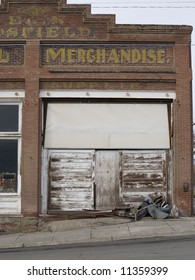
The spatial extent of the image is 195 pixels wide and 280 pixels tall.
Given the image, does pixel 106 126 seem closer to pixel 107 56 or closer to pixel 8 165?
pixel 107 56

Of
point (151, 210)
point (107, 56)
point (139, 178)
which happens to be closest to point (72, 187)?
point (139, 178)

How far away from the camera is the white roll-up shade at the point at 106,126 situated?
1686 cm

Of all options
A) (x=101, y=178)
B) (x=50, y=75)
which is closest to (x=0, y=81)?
(x=50, y=75)

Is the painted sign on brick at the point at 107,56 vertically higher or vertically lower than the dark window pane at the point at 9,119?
higher

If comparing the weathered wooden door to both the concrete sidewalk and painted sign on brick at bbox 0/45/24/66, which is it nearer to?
the concrete sidewalk

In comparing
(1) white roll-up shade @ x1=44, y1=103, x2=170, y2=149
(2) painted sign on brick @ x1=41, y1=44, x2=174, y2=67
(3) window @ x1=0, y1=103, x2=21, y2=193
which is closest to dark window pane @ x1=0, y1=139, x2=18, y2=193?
(3) window @ x1=0, y1=103, x2=21, y2=193

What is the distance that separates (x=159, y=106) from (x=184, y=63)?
1.79 m

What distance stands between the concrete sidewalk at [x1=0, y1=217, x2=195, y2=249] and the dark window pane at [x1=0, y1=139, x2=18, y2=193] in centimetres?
212

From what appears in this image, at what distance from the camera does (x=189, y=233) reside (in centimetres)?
1348

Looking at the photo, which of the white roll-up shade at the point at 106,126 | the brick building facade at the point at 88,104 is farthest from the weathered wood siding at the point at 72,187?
the white roll-up shade at the point at 106,126

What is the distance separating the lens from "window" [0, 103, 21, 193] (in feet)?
55.1

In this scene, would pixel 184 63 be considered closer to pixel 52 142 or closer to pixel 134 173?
pixel 134 173

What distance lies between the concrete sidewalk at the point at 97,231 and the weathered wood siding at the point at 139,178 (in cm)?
125

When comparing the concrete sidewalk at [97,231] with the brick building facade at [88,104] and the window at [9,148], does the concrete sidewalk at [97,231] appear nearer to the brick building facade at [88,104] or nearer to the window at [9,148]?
the brick building facade at [88,104]
